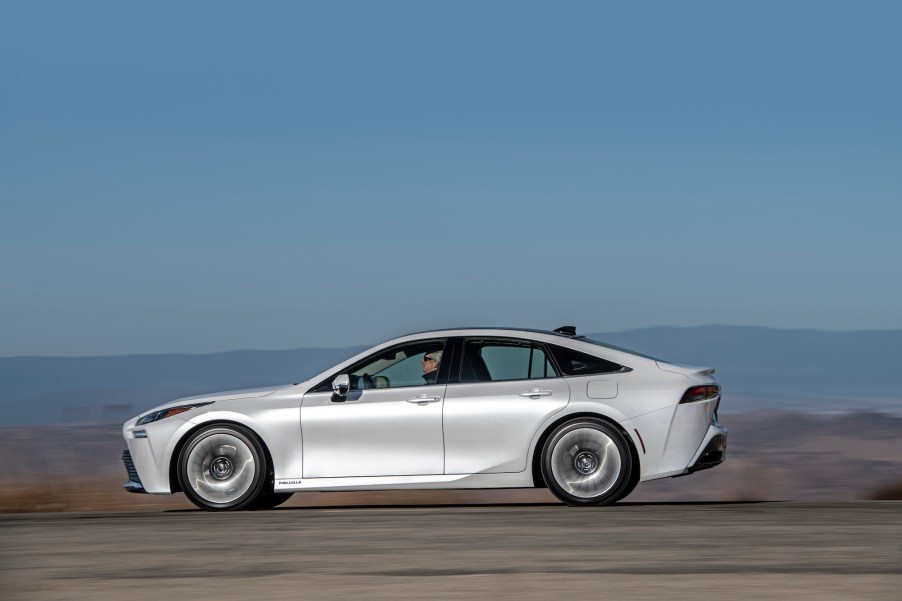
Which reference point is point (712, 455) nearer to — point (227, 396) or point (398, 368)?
point (398, 368)

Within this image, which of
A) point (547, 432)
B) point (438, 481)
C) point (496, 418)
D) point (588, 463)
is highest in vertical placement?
point (496, 418)

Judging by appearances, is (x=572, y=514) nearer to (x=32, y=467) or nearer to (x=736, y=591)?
(x=736, y=591)

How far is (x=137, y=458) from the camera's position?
12344 mm

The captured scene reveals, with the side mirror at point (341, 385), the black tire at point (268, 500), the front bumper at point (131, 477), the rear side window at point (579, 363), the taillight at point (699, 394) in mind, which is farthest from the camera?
the front bumper at point (131, 477)

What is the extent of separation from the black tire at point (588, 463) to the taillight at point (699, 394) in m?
0.62

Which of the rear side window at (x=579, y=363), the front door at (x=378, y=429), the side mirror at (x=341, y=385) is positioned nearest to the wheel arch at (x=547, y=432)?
the rear side window at (x=579, y=363)

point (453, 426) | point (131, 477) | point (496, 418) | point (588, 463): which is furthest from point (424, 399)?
point (131, 477)

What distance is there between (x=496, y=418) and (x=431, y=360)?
814 mm

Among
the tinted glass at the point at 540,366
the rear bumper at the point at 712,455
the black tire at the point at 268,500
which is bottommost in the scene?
the black tire at the point at 268,500

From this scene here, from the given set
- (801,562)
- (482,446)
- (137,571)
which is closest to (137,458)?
(482,446)

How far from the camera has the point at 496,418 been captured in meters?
11.8

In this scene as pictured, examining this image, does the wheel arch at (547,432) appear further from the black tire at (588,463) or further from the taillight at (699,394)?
the taillight at (699,394)

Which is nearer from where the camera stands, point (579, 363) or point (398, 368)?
point (579, 363)

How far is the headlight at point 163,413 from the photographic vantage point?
40.2 ft
